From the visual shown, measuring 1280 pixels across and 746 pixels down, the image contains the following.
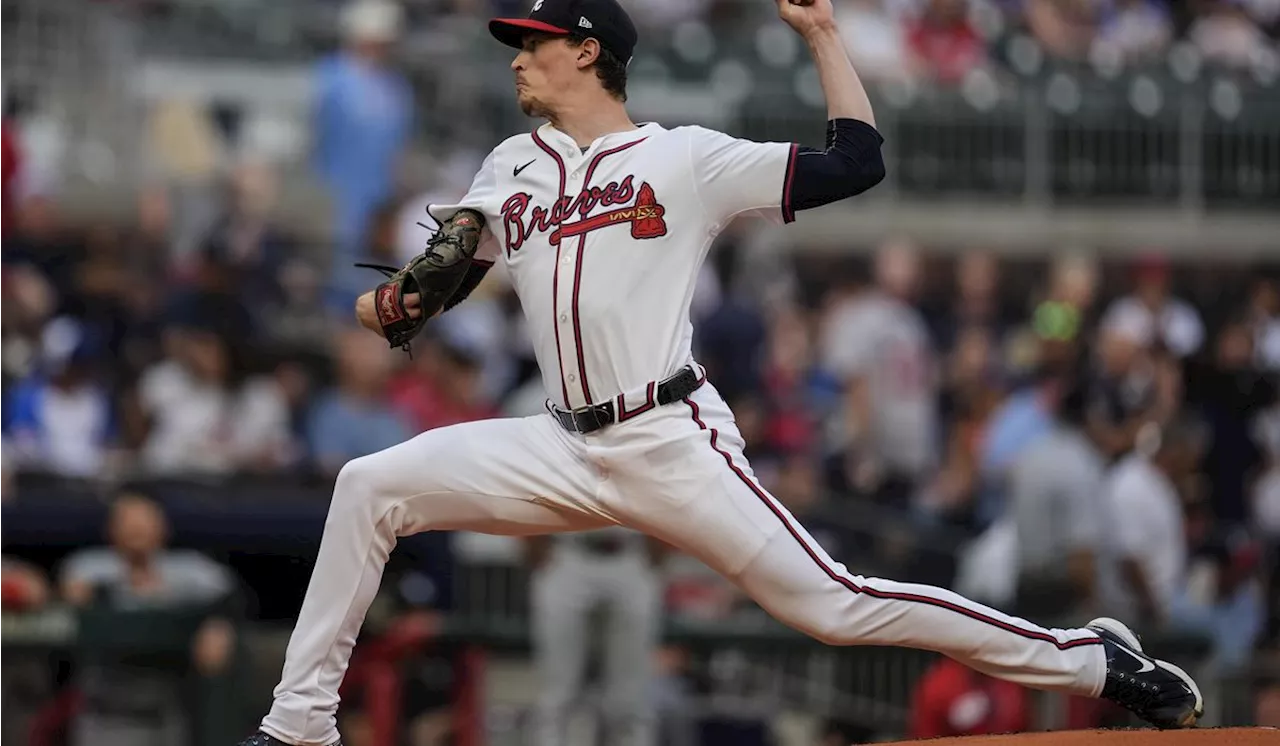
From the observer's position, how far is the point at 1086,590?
962cm

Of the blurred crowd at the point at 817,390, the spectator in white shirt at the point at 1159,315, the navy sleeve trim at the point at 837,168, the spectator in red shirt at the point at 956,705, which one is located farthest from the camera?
the spectator in white shirt at the point at 1159,315

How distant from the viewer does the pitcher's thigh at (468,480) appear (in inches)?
221

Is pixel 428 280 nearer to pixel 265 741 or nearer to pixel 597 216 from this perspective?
pixel 597 216

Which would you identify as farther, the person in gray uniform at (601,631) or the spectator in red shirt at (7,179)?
the spectator in red shirt at (7,179)

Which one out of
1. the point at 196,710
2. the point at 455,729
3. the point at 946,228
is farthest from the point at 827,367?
the point at 196,710

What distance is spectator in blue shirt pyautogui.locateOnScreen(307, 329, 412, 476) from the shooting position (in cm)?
1053

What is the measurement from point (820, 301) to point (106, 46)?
16.6ft

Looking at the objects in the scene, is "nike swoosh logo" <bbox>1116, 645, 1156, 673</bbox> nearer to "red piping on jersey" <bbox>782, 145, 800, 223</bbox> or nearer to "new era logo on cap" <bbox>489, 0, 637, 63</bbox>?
"red piping on jersey" <bbox>782, 145, 800, 223</bbox>

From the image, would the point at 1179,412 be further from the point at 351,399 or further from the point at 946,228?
the point at 351,399

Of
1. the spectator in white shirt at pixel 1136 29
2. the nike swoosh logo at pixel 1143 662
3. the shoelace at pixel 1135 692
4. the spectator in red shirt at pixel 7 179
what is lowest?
the shoelace at pixel 1135 692

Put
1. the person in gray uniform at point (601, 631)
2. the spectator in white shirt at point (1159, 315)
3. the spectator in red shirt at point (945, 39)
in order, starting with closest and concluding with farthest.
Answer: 1. the person in gray uniform at point (601, 631)
2. the spectator in white shirt at point (1159, 315)
3. the spectator in red shirt at point (945, 39)

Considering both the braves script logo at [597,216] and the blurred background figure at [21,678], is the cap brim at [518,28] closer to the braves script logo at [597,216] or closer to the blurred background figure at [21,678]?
the braves script logo at [597,216]

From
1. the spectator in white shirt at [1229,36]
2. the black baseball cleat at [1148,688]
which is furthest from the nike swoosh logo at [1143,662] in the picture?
the spectator in white shirt at [1229,36]

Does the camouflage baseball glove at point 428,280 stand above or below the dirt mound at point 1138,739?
above
